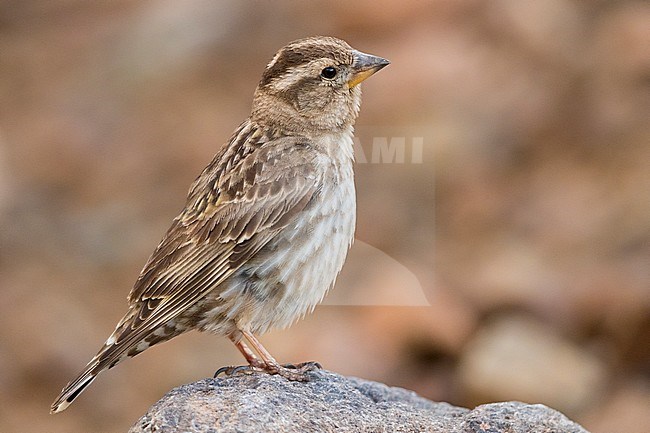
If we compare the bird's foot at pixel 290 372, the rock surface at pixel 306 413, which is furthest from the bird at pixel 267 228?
the rock surface at pixel 306 413

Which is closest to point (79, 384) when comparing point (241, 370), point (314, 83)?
point (241, 370)

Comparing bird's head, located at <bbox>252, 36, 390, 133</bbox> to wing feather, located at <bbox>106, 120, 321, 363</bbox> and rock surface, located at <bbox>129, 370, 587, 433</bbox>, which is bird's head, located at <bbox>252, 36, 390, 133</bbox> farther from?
rock surface, located at <bbox>129, 370, 587, 433</bbox>

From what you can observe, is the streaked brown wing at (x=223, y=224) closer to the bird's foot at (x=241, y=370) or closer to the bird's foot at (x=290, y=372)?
the bird's foot at (x=241, y=370)

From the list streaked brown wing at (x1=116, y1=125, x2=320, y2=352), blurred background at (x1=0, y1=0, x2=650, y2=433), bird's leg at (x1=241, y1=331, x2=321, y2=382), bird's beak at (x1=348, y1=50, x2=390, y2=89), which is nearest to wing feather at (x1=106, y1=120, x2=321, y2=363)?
streaked brown wing at (x1=116, y1=125, x2=320, y2=352)

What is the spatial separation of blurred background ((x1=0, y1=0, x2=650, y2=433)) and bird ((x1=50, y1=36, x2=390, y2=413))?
10.2ft

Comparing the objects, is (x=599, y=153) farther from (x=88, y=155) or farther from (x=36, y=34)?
(x=36, y=34)

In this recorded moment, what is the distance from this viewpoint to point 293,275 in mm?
5629

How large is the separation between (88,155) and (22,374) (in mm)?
2597

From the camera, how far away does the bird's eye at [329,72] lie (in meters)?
5.89

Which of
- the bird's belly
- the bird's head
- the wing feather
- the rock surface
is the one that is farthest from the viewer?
the bird's head

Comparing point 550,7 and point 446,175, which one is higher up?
point 550,7

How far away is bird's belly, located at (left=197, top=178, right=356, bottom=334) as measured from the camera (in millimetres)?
5617

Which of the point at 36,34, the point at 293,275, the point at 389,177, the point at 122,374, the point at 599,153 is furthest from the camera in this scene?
the point at 36,34

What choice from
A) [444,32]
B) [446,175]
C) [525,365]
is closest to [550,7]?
[444,32]
